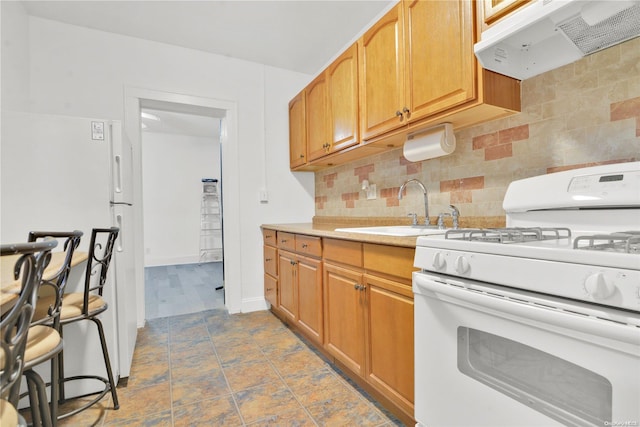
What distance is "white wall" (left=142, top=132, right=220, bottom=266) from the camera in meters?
5.62

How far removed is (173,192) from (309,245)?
180 inches

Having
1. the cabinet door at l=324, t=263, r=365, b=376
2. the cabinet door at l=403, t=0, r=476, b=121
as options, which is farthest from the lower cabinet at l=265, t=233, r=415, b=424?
the cabinet door at l=403, t=0, r=476, b=121

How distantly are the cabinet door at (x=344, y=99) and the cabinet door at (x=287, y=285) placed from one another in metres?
0.93

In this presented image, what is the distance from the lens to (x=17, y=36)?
7.15ft

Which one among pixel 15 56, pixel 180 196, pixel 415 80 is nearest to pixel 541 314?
pixel 415 80

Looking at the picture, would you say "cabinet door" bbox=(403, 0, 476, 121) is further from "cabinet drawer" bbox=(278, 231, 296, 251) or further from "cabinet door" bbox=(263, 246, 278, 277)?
"cabinet door" bbox=(263, 246, 278, 277)

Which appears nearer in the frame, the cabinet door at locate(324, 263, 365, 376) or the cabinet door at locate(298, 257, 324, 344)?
the cabinet door at locate(324, 263, 365, 376)

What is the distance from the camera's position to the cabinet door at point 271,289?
277cm

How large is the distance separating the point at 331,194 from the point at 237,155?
3.21ft

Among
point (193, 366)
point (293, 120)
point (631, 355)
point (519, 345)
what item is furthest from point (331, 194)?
point (631, 355)

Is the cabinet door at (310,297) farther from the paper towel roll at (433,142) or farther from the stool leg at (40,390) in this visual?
the stool leg at (40,390)

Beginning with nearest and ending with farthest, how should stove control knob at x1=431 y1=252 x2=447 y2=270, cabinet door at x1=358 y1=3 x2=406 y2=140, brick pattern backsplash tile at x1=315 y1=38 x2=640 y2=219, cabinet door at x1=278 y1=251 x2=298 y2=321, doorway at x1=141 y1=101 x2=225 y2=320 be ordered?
1. stove control knob at x1=431 y1=252 x2=447 y2=270
2. brick pattern backsplash tile at x1=315 y1=38 x2=640 y2=219
3. cabinet door at x1=358 y1=3 x2=406 y2=140
4. cabinet door at x1=278 y1=251 x2=298 y2=321
5. doorway at x1=141 y1=101 x2=225 y2=320

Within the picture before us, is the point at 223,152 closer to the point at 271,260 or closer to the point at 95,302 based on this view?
the point at 271,260

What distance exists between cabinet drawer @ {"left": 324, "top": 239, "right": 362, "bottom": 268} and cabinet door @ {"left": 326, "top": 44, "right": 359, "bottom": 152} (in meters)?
0.77
